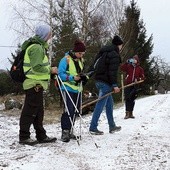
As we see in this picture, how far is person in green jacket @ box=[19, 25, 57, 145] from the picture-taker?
619 centimetres

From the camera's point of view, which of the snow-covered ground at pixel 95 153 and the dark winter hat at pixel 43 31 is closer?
the snow-covered ground at pixel 95 153

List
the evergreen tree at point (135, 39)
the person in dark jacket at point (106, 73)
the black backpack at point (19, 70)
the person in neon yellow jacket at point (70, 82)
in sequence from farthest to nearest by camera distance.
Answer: the evergreen tree at point (135, 39)
the person in dark jacket at point (106, 73)
the person in neon yellow jacket at point (70, 82)
the black backpack at point (19, 70)

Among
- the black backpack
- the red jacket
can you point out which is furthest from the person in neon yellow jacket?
the red jacket

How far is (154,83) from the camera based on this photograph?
3506 cm

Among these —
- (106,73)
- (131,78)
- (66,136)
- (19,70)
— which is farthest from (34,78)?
(131,78)

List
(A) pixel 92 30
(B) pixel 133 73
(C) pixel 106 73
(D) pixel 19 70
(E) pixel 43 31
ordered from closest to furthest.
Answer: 1. (D) pixel 19 70
2. (E) pixel 43 31
3. (C) pixel 106 73
4. (B) pixel 133 73
5. (A) pixel 92 30

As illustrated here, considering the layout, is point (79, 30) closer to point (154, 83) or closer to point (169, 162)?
point (154, 83)

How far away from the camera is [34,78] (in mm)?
6238

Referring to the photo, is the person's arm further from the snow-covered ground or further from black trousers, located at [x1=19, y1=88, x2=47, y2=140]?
the snow-covered ground

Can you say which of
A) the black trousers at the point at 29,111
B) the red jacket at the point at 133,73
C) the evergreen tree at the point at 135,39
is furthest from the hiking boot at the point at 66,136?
the evergreen tree at the point at 135,39

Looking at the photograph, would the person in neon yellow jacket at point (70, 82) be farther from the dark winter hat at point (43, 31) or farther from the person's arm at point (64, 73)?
the dark winter hat at point (43, 31)

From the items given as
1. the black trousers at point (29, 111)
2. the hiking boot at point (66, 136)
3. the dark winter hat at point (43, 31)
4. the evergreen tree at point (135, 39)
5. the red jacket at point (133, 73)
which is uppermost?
the evergreen tree at point (135, 39)

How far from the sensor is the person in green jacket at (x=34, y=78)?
244 inches

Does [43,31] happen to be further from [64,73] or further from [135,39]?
[135,39]
